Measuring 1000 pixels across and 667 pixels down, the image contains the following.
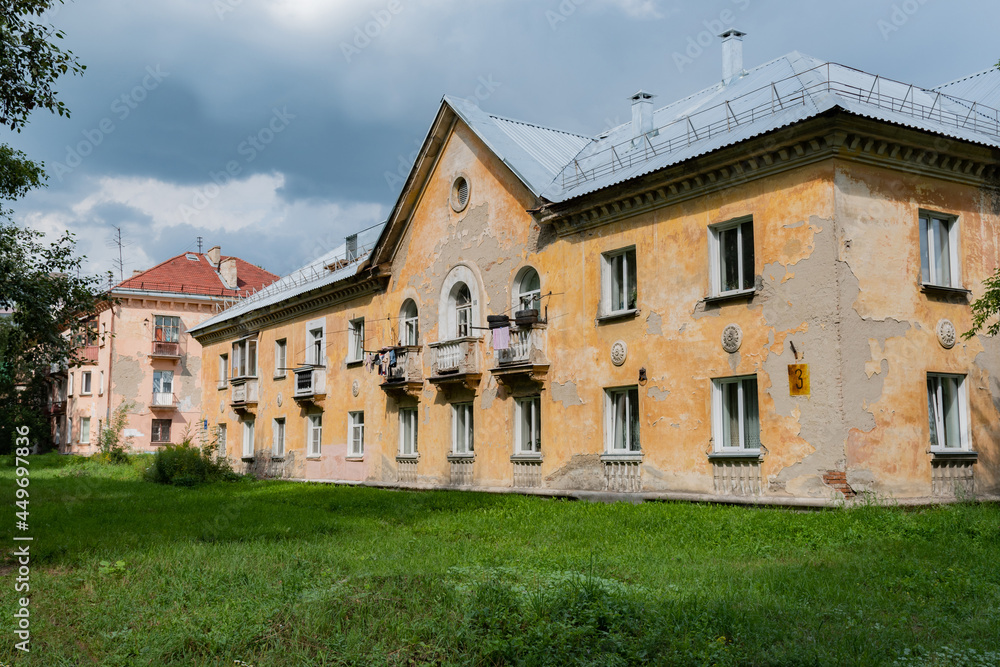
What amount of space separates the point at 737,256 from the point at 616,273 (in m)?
3.24

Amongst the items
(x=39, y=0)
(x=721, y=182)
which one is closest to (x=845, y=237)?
(x=721, y=182)

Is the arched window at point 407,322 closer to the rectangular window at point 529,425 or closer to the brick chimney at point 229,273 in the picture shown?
the rectangular window at point 529,425

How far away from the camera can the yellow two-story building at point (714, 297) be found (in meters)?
14.9

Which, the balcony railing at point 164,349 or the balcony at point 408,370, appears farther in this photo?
the balcony railing at point 164,349

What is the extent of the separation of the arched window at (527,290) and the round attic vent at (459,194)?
3.12 meters

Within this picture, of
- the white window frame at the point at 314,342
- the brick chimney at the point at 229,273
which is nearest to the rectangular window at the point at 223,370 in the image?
the white window frame at the point at 314,342

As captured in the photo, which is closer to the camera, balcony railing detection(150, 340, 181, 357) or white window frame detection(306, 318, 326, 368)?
white window frame detection(306, 318, 326, 368)

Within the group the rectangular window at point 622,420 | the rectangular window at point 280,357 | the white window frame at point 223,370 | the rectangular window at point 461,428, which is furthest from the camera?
the white window frame at point 223,370

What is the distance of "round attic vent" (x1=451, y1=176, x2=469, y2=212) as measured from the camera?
23531mm

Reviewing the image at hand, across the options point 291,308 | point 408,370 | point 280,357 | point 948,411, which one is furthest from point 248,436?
point 948,411

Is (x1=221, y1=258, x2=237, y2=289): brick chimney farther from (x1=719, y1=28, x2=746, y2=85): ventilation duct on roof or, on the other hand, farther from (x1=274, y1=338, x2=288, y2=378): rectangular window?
(x1=719, y1=28, x2=746, y2=85): ventilation duct on roof

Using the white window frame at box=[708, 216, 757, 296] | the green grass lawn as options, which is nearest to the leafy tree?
the green grass lawn

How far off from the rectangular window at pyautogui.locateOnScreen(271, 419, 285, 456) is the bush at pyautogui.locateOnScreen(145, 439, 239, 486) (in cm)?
193

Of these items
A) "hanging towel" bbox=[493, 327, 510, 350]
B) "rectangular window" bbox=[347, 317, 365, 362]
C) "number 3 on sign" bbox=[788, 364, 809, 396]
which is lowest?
"number 3 on sign" bbox=[788, 364, 809, 396]
